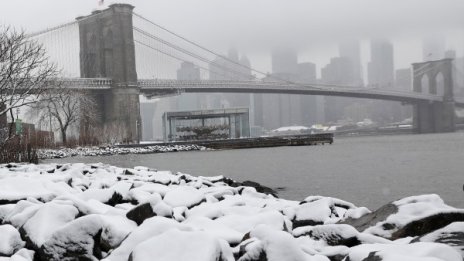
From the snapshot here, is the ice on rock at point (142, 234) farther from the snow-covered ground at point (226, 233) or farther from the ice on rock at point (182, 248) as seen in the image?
the ice on rock at point (182, 248)

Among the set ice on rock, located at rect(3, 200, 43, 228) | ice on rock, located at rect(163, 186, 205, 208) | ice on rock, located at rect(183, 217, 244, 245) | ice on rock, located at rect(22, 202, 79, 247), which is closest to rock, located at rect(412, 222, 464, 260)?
ice on rock, located at rect(183, 217, 244, 245)

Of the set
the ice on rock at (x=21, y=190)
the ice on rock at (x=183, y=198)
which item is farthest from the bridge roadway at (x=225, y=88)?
the ice on rock at (x=183, y=198)

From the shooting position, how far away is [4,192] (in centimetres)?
632

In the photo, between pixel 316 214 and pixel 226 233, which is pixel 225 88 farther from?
pixel 226 233

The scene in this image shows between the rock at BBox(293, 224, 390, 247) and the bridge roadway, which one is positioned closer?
the rock at BBox(293, 224, 390, 247)

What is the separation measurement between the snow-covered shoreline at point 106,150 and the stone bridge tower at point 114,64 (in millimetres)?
8275

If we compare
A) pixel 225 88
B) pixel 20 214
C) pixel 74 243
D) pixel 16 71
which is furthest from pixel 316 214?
pixel 225 88

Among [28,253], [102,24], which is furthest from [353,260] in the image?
[102,24]

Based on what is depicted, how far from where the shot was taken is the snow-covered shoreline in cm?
3796

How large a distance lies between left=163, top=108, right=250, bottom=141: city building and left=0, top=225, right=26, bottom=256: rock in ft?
187

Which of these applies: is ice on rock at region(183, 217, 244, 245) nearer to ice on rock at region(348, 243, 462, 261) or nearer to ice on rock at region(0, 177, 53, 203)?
ice on rock at region(348, 243, 462, 261)

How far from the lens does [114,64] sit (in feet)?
204

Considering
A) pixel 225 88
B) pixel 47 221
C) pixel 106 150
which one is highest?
pixel 225 88

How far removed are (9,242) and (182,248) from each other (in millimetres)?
1713
